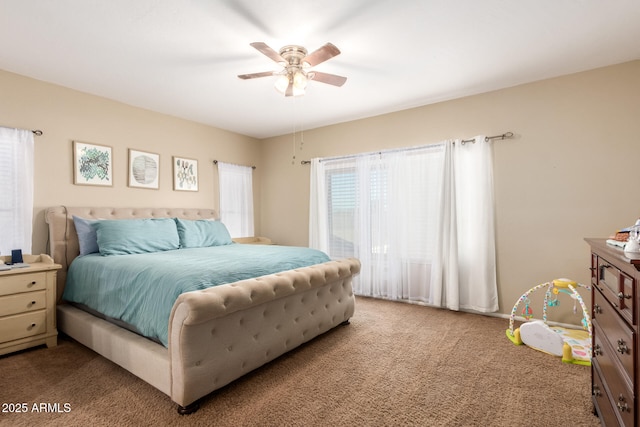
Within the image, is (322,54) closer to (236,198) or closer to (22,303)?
(22,303)

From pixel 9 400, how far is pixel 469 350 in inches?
125

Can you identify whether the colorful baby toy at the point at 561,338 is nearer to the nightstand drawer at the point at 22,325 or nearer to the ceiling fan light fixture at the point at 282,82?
the ceiling fan light fixture at the point at 282,82

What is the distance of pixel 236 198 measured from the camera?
4949 millimetres

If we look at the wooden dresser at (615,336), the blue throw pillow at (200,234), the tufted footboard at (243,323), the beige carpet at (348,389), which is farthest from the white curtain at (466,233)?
the blue throw pillow at (200,234)

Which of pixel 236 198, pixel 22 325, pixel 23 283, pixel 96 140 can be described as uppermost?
pixel 96 140

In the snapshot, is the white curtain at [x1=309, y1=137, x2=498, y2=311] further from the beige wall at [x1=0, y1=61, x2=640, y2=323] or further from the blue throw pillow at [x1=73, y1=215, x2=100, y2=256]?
the blue throw pillow at [x1=73, y1=215, x2=100, y2=256]

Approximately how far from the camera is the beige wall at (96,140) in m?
3.00

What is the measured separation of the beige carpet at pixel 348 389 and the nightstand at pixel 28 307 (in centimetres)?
12

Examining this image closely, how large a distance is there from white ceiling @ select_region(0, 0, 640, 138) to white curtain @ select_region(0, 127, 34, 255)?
24.8 inches

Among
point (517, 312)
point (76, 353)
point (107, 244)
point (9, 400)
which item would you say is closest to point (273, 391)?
point (9, 400)

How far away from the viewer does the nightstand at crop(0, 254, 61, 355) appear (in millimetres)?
2414

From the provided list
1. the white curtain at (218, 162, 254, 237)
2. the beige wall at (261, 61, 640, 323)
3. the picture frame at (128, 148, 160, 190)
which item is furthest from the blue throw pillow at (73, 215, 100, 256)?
the beige wall at (261, 61, 640, 323)

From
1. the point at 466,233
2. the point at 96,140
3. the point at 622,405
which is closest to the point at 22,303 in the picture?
the point at 96,140

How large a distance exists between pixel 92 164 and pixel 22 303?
1.54 meters
